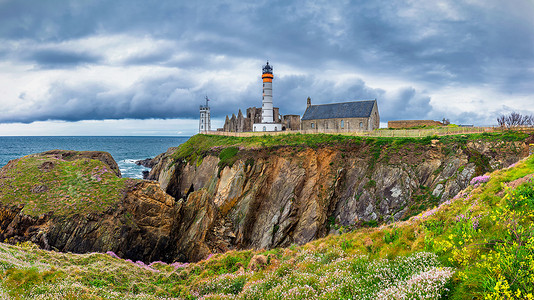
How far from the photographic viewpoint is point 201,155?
2322 inches

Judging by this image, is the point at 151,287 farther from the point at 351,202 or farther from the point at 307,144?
the point at 307,144

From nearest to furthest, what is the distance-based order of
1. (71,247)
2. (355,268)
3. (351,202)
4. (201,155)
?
(355,268) < (71,247) < (351,202) < (201,155)

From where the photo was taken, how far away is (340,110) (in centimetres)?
6825

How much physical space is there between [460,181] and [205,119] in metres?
85.6

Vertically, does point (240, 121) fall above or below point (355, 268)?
above

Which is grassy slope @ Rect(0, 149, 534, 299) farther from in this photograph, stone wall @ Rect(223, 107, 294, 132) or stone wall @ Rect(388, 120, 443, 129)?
stone wall @ Rect(223, 107, 294, 132)

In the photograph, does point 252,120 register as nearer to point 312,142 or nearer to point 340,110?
point 340,110

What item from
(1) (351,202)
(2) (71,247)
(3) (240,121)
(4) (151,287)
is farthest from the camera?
(3) (240,121)

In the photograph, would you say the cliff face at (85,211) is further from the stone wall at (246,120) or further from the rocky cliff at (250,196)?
the stone wall at (246,120)

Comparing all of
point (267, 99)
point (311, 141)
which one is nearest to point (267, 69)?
point (267, 99)

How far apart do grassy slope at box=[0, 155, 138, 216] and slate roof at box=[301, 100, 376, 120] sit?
4789 centimetres

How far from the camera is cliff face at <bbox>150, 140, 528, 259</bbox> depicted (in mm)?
34125

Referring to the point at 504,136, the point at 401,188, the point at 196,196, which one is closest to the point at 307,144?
the point at 401,188

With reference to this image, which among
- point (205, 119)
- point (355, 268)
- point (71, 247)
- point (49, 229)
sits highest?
point (205, 119)
